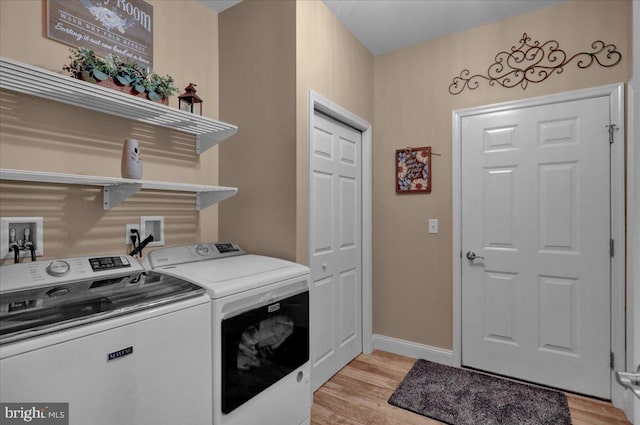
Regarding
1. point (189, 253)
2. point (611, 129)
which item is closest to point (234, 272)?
point (189, 253)

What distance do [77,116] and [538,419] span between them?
9.67 feet

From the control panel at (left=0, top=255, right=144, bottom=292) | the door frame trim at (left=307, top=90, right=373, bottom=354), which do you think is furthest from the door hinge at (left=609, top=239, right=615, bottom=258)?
the control panel at (left=0, top=255, right=144, bottom=292)

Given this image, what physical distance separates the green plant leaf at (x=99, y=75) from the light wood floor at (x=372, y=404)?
206 centimetres

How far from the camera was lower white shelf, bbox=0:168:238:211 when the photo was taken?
1.22 metres

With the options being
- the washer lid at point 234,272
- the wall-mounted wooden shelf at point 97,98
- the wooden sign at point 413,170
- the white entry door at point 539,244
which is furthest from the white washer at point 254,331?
the white entry door at point 539,244

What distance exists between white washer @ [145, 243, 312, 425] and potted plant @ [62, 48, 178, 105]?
79 cm

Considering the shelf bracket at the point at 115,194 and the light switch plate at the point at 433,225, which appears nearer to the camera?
the shelf bracket at the point at 115,194

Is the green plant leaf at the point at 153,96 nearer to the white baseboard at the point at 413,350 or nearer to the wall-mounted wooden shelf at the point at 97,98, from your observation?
the wall-mounted wooden shelf at the point at 97,98

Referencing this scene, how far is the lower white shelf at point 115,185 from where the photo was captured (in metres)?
1.22

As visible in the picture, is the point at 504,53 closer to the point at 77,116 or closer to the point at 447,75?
Answer: the point at 447,75

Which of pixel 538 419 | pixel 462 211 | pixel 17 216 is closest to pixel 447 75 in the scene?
pixel 462 211

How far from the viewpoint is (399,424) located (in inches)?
73.5

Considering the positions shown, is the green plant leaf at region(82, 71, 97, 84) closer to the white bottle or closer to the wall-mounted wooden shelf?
the wall-mounted wooden shelf

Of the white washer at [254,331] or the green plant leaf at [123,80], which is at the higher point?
the green plant leaf at [123,80]
